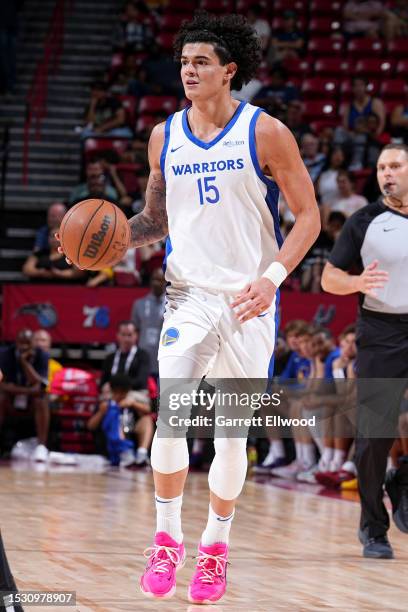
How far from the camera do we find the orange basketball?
455 cm

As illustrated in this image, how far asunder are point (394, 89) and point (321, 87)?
1030 mm

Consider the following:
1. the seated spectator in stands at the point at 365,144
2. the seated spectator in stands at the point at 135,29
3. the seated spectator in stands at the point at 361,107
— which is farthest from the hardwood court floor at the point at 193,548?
the seated spectator in stands at the point at 135,29

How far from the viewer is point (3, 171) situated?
15.0 m

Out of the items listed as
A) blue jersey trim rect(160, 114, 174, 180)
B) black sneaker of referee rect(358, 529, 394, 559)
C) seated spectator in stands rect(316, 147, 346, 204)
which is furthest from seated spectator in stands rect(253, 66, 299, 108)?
blue jersey trim rect(160, 114, 174, 180)

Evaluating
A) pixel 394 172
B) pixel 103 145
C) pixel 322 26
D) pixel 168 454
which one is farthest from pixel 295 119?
pixel 168 454

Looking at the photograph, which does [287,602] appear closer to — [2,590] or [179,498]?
[179,498]

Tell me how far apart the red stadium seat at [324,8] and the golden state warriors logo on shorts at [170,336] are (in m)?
14.2

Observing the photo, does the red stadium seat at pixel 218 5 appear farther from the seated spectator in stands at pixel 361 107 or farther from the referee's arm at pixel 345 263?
the referee's arm at pixel 345 263

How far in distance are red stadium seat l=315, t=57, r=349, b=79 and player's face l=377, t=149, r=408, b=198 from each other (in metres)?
11.1

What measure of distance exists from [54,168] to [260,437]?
23.0 ft

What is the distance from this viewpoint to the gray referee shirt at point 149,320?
38.5 feet

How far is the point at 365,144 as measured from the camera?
14.5m

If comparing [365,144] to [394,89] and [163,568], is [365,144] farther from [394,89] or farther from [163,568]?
[163,568]

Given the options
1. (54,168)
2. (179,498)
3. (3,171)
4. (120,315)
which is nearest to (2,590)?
(179,498)
